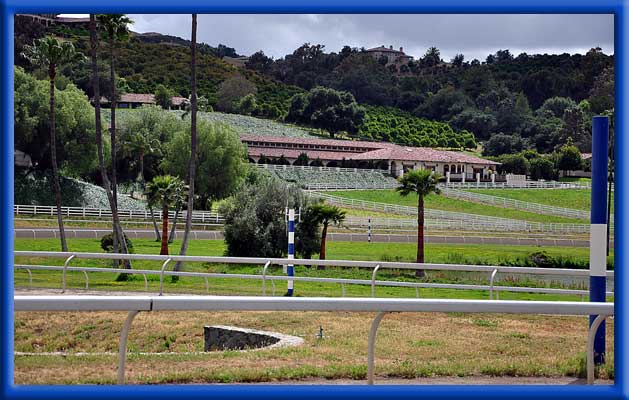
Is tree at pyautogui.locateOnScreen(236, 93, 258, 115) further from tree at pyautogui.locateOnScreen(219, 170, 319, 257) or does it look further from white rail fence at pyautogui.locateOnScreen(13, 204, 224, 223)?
tree at pyautogui.locateOnScreen(219, 170, 319, 257)

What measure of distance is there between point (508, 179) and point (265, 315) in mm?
75253

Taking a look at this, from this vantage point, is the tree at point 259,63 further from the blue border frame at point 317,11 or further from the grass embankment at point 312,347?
the blue border frame at point 317,11

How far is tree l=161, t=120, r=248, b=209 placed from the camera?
169 feet

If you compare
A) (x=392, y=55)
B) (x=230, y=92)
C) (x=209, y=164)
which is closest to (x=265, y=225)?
(x=209, y=164)

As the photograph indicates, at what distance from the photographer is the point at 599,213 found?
5844mm

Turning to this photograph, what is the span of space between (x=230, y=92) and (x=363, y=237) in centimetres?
6766

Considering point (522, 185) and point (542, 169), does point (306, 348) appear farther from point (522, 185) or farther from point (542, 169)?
point (542, 169)

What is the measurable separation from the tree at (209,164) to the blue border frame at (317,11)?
46308mm

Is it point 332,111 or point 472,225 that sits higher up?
point 332,111

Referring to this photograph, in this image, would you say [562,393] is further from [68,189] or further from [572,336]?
[68,189]

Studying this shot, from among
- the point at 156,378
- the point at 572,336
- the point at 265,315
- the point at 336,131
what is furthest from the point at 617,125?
the point at 336,131

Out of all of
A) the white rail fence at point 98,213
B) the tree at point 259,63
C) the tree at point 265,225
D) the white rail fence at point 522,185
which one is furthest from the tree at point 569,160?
the tree at point 259,63

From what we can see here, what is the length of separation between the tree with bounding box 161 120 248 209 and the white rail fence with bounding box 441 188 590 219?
20.9 m

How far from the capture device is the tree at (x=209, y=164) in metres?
Result: 51.4
